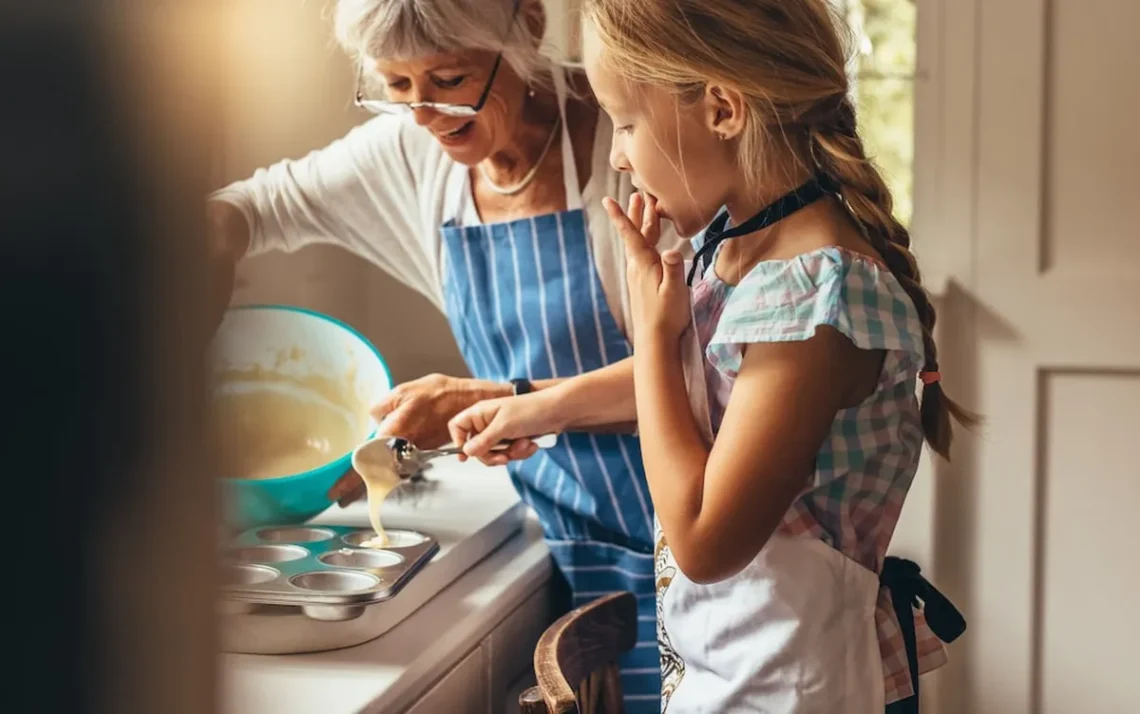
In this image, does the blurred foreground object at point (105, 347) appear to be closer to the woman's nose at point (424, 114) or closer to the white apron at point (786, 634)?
the white apron at point (786, 634)

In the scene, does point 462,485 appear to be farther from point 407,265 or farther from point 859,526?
point 859,526

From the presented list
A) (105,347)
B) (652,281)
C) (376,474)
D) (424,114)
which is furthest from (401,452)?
(105,347)

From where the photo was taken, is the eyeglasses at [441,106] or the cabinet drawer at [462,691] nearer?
the cabinet drawer at [462,691]

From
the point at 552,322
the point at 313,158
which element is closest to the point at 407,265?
the point at 313,158

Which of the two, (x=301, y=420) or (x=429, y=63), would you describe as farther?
(x=301, y=420)

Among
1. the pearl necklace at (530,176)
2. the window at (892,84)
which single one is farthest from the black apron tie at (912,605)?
the window at (892,84)

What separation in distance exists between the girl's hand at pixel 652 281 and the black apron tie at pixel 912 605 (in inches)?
10.4

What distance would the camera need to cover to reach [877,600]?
3.08 feet

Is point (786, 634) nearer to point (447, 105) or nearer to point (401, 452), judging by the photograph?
point (401, 452)

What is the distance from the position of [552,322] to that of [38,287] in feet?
3.97

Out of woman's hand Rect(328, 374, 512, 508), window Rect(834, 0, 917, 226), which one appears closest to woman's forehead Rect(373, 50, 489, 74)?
woman's hand Rect(328, 374, 512, 508)

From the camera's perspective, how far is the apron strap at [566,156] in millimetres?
1326

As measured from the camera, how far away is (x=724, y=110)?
0.86 metres

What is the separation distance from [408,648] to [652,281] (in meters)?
0.42
